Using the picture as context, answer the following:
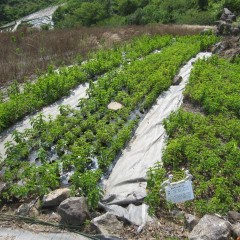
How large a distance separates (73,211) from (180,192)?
145cm

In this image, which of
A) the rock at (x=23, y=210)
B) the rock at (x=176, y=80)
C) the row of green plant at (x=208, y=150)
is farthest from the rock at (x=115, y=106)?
the rock at (x=23, y=210)

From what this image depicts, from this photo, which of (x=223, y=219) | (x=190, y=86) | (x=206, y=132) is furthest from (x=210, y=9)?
(x=223, y=219)

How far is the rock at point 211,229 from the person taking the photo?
13.4 feet

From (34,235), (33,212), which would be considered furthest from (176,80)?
(34,235)

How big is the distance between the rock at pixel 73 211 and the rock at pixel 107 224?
0.18 meters

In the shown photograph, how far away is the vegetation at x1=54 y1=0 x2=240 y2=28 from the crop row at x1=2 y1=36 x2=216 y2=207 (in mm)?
17790

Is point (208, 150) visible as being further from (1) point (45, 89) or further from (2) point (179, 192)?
(1) point (45, 89)

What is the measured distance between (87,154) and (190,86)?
456 cm

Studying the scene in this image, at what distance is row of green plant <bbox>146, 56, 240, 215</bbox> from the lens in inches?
194

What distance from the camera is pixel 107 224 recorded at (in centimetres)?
455

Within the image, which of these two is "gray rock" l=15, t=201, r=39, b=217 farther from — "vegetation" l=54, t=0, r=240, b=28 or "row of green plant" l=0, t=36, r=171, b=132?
"vegetation" l=54, t=0, r=240, b=28

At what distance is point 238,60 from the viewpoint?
12.4 meters

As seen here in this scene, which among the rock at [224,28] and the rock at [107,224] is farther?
the rock at [224,28]

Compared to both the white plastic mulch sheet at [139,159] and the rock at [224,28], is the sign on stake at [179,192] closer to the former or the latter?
the white plastic mulch sheet at [139,159]
